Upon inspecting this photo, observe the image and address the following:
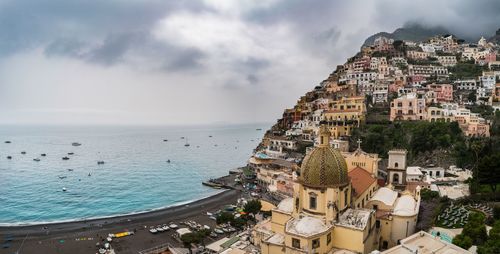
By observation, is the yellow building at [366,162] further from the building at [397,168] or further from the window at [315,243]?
the window at [315,243]


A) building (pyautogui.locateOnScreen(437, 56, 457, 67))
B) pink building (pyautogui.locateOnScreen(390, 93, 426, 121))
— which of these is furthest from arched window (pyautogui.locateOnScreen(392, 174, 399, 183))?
building (pyautogui.locateOnScreen(437, 56, 457, 67))

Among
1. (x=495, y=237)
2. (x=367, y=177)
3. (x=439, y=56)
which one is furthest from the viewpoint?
(x=439, y=56)

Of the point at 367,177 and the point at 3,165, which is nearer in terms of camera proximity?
the point at 367,177

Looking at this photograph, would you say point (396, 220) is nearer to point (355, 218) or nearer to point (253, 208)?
point (355, 218)

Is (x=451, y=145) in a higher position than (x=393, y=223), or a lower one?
higher

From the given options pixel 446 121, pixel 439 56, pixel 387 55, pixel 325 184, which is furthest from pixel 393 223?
pixel 439 56

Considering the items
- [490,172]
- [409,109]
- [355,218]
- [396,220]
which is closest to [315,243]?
[355,218]

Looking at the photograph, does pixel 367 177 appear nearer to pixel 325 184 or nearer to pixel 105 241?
pixel 325 184
